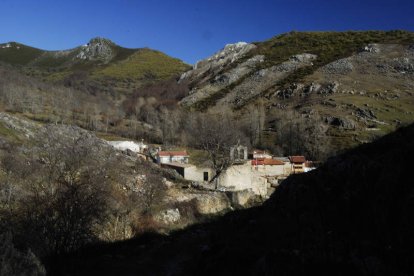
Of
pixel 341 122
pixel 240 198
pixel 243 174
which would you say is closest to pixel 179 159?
pixel 243 174

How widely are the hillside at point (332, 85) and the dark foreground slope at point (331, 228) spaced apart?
6976 centimetres

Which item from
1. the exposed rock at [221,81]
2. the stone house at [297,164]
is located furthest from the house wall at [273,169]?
the exposed rock at [221,81]

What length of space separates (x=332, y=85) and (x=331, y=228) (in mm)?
125109

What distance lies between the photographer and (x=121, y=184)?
39375 mm

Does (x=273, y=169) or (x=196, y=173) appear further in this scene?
(x=273, y=169)

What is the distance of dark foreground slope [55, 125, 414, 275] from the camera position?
12.9 metres

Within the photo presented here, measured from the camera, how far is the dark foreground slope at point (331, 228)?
12.9 metres

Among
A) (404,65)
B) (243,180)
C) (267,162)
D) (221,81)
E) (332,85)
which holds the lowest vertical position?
(243,180)

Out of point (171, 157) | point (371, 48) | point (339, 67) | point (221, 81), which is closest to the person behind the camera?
point (171, 157)

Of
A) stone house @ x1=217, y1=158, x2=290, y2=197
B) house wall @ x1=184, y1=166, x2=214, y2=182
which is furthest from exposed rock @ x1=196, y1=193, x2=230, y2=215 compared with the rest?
house wall @ x1=184, y1=166, x2=214, y2=182

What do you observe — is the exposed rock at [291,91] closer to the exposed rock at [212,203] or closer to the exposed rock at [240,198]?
the exposed rock at [240,198]

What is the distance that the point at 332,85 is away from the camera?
134000 mm

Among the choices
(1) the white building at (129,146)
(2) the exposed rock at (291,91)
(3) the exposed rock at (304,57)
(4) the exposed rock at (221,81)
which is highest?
(3) the exposed rock at (304,57)

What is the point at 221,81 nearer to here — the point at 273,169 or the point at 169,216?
the point at 273,169
